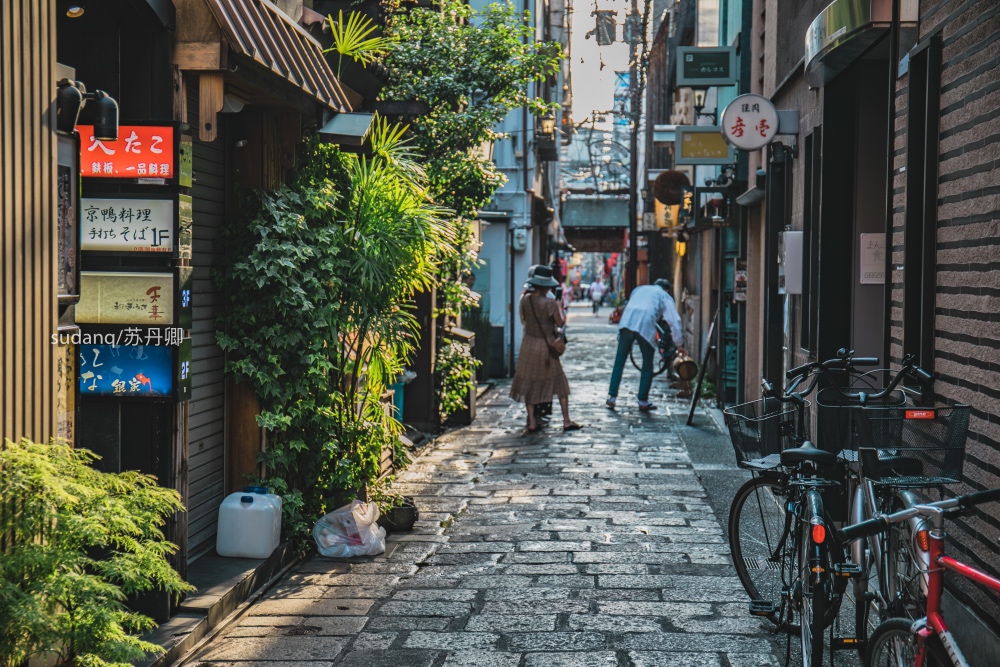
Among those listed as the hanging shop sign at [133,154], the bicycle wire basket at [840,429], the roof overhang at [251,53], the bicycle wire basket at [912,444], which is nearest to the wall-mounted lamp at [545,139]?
the roof overhang at [251,53]

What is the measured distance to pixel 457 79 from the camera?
1409cm

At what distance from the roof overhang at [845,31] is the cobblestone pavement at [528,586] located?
3.75 m

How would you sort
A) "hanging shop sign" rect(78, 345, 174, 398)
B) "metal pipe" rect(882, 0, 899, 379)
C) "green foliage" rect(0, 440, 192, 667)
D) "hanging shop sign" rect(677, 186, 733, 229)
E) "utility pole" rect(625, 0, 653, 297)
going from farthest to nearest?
"utility pole" rect(625, 0, 653, 297) → "hanging shop sign" rect(677, 186, 733, 229) → "metal pipe" rect(882, 0, 899, 379) → "hanging shop sign" rect(78, 345, 174, 398) → "green foliage" rect(0, 440, 192, 667)

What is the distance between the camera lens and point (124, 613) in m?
4.82

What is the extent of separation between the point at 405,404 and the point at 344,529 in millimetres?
6241

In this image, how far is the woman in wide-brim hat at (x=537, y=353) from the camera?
49.6 ft

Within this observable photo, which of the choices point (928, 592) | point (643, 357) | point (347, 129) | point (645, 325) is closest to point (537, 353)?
point (645, 325)

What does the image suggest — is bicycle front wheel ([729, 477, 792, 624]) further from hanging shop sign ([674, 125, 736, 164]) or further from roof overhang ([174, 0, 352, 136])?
hanging shop sign ([674, 125, 736, 164])

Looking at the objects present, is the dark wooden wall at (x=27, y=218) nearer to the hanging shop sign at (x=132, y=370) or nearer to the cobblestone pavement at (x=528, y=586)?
the hanging shop sign at (x=132, y=370)

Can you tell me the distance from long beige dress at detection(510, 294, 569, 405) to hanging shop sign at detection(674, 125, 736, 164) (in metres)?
3.09

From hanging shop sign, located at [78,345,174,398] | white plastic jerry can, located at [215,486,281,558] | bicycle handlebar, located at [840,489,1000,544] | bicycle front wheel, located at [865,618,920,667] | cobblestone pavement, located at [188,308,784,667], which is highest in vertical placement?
hanging shop sign, located at [78,345,174,398]

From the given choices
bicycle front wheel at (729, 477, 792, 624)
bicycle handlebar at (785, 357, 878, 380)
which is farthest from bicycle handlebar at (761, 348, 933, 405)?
bicycle front wheel at (729, 477, 792, 624)

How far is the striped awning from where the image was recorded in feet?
21.8

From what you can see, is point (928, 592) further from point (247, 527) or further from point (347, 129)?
point (347, 129)
